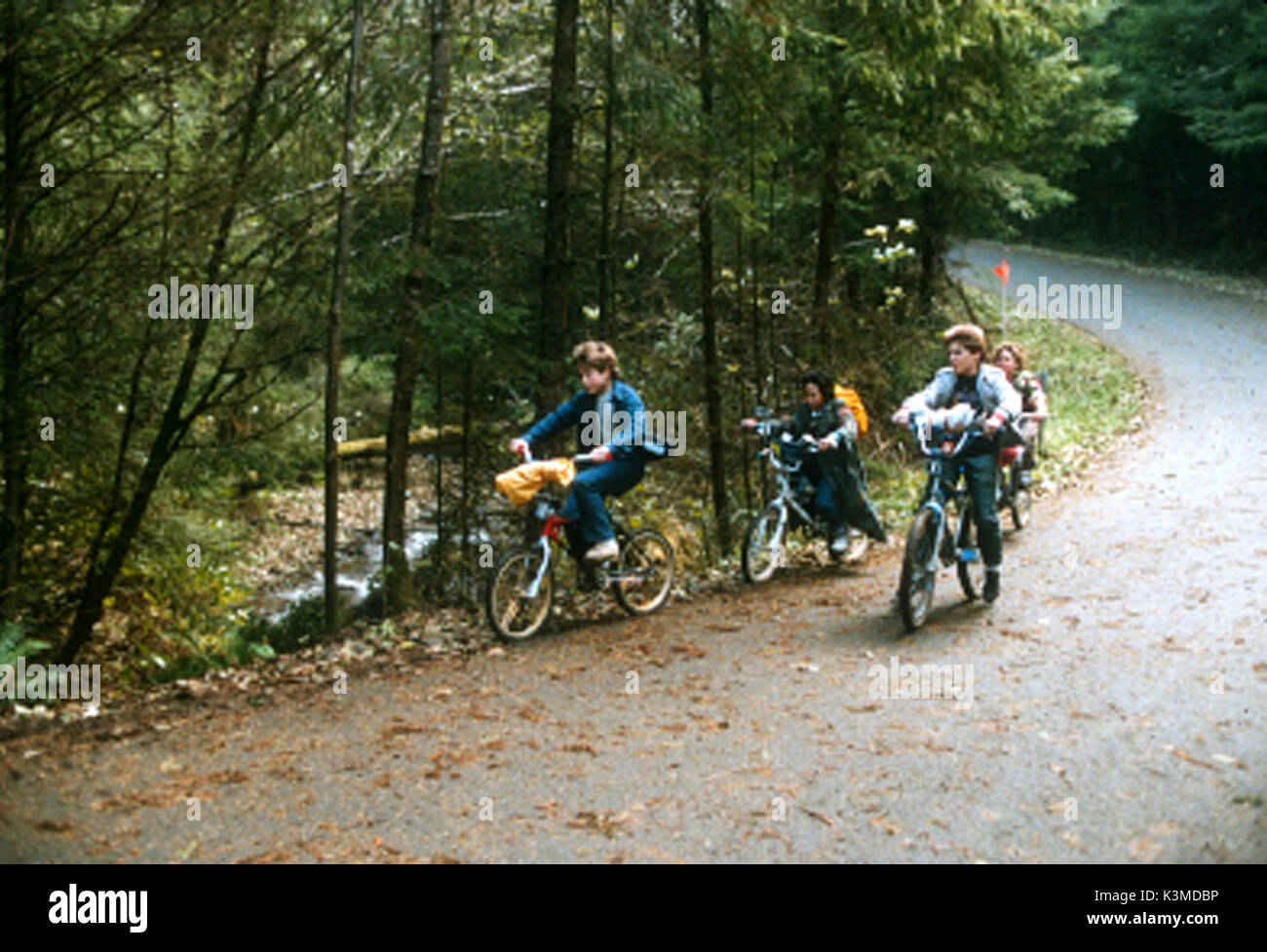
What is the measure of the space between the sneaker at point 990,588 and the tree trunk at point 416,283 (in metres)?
5.12

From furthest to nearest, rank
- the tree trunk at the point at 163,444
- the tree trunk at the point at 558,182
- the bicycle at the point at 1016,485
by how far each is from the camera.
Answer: the bicycle at the point at 1016,485 < the tree trunk at the point at 558,182 < the tree trunk at the point at 163,444

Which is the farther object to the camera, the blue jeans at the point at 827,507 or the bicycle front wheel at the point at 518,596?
the blue jeans at the point at 827,507

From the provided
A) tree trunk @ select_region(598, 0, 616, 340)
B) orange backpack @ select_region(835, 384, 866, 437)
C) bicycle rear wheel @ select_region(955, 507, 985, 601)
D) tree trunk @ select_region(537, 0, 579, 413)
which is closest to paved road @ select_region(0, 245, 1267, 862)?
bicycle rear wheel @ select_region(955, 507, 985, 601)

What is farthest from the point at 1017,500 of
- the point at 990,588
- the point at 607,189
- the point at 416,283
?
the point at 416,283

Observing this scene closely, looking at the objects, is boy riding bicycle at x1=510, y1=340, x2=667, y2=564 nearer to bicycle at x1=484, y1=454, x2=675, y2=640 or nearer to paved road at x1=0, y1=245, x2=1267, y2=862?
bicycle at x1=484, y1=454, x2=675, y2=640

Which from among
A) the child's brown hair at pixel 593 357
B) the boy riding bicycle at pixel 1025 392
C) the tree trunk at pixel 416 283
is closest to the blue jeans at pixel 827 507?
the boy riding bicycle at pixel 1025 392

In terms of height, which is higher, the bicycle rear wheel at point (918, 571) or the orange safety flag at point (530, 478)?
the orange safety flag at point (530, 478)

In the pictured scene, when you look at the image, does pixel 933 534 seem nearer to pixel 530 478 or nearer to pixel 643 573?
pixel 643 573

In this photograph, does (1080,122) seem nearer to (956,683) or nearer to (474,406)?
(474,406)

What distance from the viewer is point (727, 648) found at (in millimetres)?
8523

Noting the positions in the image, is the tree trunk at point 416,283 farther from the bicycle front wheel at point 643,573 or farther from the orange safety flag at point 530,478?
the bicycle front wheel at point 643,573

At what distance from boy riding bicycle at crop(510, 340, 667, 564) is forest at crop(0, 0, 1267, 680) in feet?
4.07

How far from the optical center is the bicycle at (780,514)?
10.7 meters
